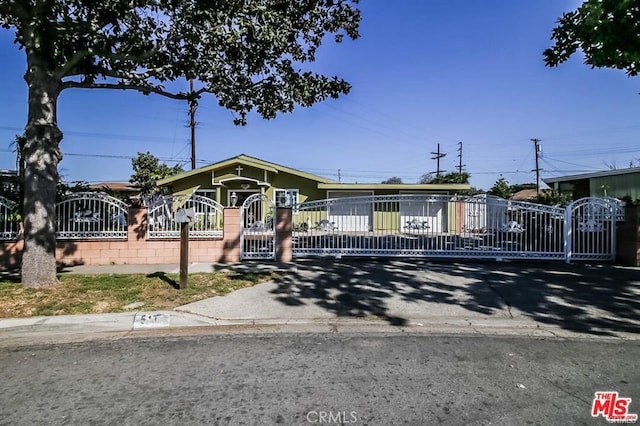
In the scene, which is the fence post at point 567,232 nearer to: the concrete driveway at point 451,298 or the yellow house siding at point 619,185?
the concrete driveway at point 451,298

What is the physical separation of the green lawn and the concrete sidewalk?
325 mm

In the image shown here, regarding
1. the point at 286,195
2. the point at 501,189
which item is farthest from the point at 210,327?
the point at 501,189

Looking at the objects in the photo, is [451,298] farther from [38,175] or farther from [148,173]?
[148,173]

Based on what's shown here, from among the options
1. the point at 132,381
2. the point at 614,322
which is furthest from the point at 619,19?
the point at 132,381

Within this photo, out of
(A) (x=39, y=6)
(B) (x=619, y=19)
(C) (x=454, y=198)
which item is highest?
(A) (x=39, y=6)

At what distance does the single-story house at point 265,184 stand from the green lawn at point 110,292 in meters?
13.3

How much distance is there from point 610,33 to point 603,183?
17410 millimetres

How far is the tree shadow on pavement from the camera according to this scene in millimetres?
6340

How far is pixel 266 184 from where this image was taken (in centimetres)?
2162

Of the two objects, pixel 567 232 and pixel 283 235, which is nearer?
pixel 567 232

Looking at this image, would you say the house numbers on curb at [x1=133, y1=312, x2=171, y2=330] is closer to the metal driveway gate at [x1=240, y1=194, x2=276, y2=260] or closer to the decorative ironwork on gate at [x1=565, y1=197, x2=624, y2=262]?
the metal driveway gate at [x1=240, y1=194, x2=276, y2=260]

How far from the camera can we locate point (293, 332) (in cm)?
545

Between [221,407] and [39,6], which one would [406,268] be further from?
[39,6]

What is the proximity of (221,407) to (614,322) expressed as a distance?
5.87 m
